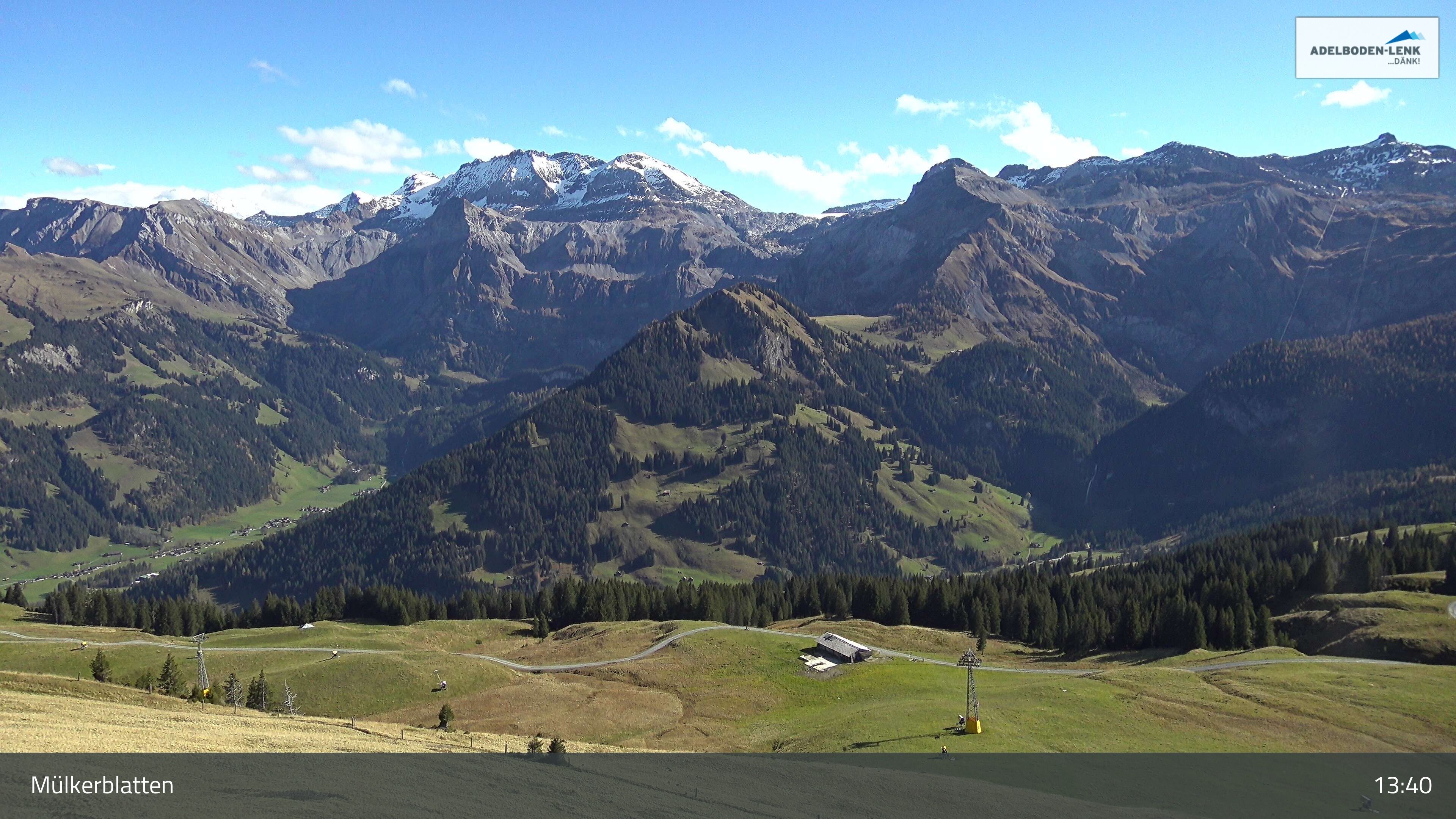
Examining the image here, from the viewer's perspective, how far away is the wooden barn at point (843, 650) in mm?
130000

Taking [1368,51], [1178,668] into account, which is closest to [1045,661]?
[1178,668]

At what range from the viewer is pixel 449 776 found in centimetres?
6375

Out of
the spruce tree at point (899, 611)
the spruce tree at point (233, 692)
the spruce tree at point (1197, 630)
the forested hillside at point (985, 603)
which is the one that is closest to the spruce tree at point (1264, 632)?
the forested hillside at point (985, 603)

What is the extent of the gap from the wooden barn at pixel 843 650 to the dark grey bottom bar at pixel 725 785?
1860 inches

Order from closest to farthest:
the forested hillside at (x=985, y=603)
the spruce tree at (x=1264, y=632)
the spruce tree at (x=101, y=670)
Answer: the spruce tree at (x=101, y=670)
the spruce tree at (x=1264, y=632)
the forested hillside at (x=985, y=603)

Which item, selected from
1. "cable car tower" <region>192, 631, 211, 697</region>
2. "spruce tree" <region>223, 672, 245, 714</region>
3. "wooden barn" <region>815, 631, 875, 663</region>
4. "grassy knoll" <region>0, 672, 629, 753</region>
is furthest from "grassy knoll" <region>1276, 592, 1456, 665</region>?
"cable car tower" <region>192, 631, 211, 697</region>

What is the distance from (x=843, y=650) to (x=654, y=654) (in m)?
27.4

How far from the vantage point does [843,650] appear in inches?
5167

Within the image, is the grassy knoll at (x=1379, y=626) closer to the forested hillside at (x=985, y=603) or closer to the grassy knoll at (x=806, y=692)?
the forested hillside at (x=985, y=603)

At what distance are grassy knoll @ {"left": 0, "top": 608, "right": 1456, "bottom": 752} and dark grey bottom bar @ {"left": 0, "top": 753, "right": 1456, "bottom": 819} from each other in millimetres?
5635

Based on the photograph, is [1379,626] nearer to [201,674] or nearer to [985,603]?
[985,603]

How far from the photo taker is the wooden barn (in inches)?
5118

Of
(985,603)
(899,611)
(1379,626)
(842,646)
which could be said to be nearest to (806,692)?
(842,646)

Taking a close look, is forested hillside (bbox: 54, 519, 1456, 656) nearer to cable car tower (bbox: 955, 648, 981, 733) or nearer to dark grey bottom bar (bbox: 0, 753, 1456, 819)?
dark grey bottom bar (bbox: 0, 753, 1456, 819)
